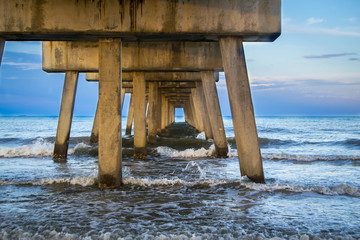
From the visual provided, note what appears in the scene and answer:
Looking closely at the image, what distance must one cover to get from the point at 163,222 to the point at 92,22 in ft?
13.0

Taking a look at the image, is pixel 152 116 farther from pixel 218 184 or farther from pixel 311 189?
pixel 311 189

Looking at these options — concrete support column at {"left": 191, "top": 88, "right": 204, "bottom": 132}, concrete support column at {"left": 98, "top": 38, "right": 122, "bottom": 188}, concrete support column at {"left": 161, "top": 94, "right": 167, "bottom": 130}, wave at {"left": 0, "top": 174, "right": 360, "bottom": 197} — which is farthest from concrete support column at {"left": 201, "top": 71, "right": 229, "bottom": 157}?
concrete support column at {"left": 161, "top": 94, "right": 167, "bottom": 130}

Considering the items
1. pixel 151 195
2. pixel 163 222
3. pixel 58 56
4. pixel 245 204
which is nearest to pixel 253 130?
pixel 245 204

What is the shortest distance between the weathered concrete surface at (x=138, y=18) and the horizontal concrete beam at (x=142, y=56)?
172 inches

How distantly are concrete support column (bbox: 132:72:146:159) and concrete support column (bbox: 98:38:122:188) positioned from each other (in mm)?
5847

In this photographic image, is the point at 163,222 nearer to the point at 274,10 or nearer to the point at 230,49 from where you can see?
the point at 230,49

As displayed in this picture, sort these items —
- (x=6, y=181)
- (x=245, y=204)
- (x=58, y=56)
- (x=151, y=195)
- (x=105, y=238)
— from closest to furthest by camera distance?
(x=105, y=238)
(x=245, y=204)
(x=151, y=195)
(x=6, y=181)
(x=58, y=56)

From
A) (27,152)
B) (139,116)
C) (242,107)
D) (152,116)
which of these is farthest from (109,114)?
(152,116)

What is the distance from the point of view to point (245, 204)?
5.77m

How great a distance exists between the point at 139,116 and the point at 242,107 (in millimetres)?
6379

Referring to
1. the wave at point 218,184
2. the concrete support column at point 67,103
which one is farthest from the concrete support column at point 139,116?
the wave at point 218,184

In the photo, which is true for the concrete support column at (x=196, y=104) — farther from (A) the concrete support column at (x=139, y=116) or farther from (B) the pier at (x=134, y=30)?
(B) the pier at (x=134, y=30)

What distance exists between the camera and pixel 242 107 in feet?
22.7

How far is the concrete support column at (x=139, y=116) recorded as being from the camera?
41.7ft
